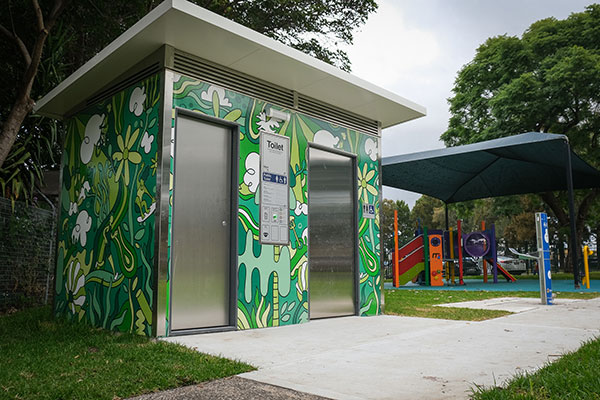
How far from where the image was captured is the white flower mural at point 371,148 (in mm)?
7418

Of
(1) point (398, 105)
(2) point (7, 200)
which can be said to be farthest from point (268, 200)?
(2) point (7, 200)

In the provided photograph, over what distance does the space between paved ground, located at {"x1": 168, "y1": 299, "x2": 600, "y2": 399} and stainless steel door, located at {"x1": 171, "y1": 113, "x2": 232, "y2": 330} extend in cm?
37

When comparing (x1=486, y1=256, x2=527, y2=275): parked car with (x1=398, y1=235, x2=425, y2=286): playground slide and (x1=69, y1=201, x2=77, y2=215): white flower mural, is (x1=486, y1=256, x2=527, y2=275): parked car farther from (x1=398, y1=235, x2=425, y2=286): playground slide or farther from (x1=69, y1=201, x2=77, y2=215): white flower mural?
(x1=69, y1=201, x2=77, y2=215): white flower mural

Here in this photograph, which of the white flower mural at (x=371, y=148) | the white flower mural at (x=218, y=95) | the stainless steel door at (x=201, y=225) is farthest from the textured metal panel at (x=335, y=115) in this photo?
the stainless steel door at (x=201, y=225)

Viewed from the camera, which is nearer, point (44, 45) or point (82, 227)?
point (82, 227)

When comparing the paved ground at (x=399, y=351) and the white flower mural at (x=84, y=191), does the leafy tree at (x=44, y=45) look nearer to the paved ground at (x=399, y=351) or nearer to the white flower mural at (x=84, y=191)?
the white flower mural at (x=84, y=191)

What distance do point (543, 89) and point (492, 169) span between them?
495 centimetres

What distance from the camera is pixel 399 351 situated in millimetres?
4012

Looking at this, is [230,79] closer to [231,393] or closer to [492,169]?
[231,393]

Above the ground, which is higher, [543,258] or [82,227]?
[82,227]

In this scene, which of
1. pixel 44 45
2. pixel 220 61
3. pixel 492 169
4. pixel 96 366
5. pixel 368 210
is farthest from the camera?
pixel 492 169

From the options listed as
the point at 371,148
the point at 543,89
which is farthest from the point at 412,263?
the point at 371,148

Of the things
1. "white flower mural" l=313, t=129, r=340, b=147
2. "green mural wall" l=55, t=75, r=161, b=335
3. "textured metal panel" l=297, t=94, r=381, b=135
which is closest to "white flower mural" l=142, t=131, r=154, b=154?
"green mural wall" l=55, t=75, r=161, b=335

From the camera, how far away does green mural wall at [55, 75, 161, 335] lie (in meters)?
4.96
